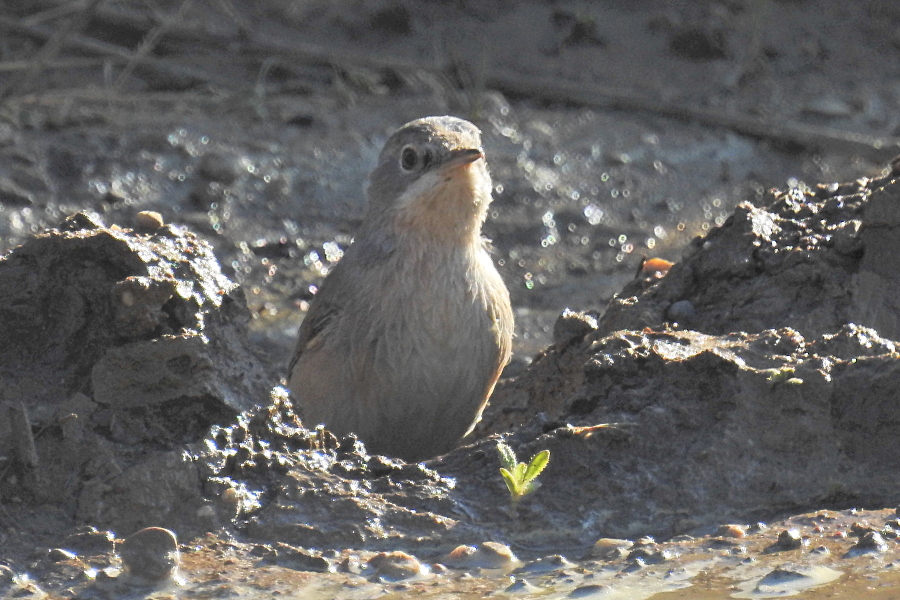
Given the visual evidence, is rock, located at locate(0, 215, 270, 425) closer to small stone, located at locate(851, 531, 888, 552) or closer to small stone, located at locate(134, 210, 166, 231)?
small stone, located at locate(134, 210, 166, 231)

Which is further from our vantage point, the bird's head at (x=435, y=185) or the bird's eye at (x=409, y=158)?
the bird's eye at (x=409, y=158)

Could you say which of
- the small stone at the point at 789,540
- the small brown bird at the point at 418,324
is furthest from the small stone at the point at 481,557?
the small brown bird at the point at 418,324

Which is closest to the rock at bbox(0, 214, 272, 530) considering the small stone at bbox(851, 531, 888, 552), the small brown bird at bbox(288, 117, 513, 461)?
the small brown bird at bbox(288, 117, 513, 461)

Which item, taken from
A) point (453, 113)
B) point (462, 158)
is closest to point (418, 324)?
point (462, 158)

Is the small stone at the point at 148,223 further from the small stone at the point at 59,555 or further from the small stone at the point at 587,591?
the small stone at the point at 587,591

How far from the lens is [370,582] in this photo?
3.55 metres

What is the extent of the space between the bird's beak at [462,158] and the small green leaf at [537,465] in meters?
1.60

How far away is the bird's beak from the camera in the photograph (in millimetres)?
5109

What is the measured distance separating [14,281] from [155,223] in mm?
486

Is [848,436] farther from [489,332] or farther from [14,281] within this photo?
A: [14,281]

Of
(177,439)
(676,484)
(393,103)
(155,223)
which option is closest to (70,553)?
(177,439)

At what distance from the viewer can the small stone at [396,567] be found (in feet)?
11.7

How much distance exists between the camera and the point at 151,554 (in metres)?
3.52

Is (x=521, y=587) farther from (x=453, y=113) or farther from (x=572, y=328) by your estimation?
(x=453, y=113)
